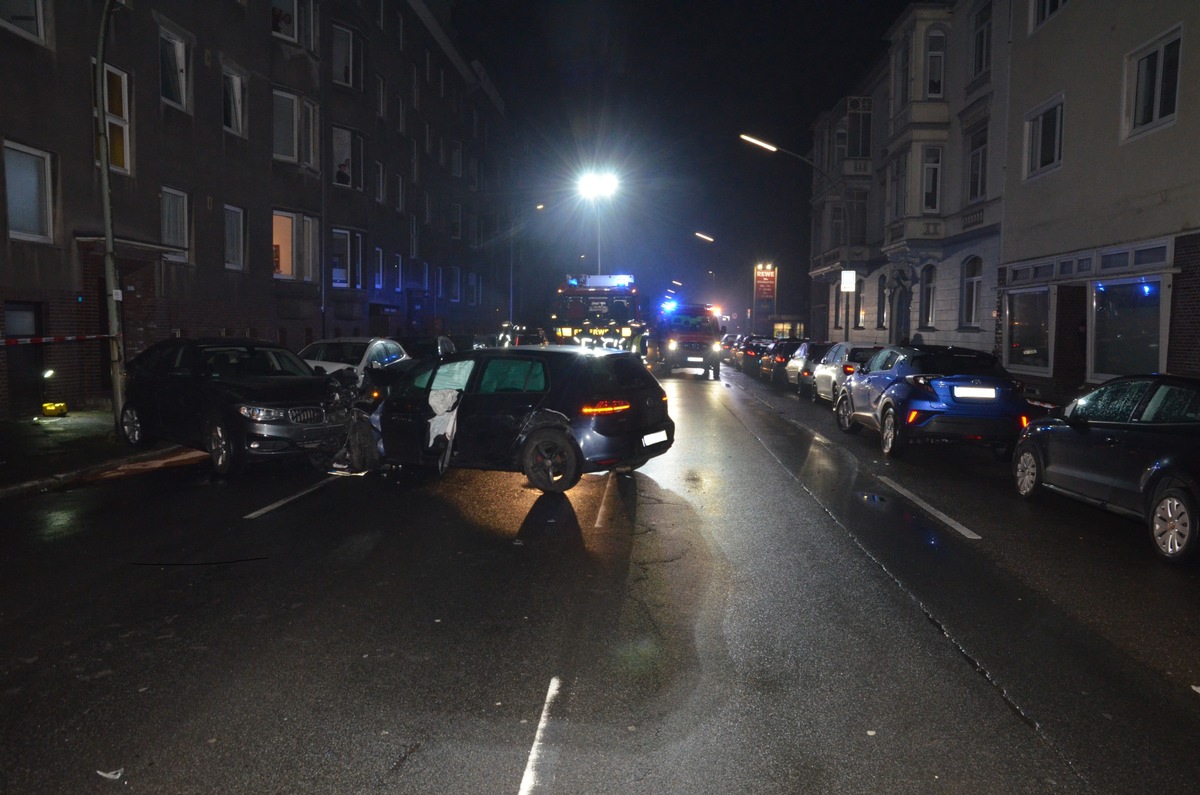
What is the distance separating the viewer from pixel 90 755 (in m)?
3.79

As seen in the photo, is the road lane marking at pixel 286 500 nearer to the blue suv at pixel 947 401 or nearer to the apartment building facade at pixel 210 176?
the apartment building facade at pixel 210 176

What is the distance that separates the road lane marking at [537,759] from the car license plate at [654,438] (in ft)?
18.7

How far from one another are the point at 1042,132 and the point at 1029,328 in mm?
4781

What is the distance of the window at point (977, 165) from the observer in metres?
27.4

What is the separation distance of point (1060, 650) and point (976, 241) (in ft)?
82.3

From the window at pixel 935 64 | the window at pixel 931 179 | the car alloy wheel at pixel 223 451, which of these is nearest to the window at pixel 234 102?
the car alloy wheel at pixel 223 451

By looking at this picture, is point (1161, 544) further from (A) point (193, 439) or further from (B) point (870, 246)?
(B) point (870, 246)

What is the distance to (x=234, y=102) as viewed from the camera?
23891 mm

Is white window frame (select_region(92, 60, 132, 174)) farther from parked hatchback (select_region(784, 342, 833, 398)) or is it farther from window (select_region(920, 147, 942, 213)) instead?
window (select_region(920, 147, 942, 213))

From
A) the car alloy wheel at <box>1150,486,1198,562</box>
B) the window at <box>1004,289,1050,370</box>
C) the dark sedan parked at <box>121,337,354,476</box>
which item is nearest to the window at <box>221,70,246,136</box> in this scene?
the dark sedan parked at <box>121,337,354,476</box>

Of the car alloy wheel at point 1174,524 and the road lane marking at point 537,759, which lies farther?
the car alloy wheel at point 1174,524

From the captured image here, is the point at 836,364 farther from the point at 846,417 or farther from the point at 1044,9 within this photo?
the point at 1044,9

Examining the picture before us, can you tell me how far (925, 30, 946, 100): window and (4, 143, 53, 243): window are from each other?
26323 mm

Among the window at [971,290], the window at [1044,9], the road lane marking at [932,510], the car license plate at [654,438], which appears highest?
the window at [1044,9]
